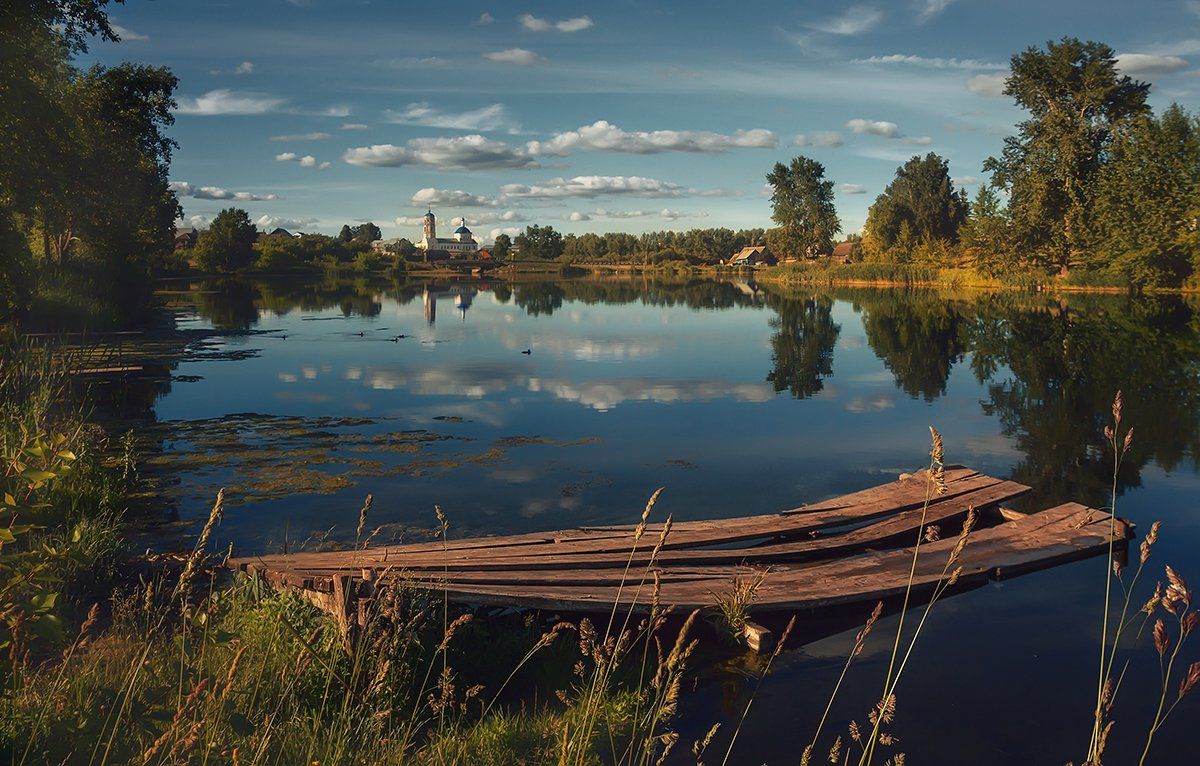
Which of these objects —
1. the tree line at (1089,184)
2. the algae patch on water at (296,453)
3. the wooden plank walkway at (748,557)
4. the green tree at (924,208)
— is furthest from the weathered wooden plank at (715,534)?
the green tree at (924,208)

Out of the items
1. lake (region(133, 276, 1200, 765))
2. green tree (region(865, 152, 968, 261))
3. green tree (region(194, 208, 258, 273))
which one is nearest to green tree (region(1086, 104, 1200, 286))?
lake (region(133, 276, 1200, 765))

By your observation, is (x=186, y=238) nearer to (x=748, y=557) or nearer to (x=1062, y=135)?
(x=1062, y=135)

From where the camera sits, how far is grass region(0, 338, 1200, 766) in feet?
12.3

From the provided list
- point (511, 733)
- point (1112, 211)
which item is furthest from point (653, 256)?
point (511, 733)

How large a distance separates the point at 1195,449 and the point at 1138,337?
20.8m

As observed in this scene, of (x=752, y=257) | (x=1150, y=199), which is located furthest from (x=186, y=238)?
(x=1150, y=199)

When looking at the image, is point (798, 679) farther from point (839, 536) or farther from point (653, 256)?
point (653, 256)

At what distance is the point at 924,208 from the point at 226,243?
9750 cm

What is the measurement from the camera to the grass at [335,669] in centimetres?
376

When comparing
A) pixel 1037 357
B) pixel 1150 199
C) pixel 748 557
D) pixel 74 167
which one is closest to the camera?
pixel 748 557

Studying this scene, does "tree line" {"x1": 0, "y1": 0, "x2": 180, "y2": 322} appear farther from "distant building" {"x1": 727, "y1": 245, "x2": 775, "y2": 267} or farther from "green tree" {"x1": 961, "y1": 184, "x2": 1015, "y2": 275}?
"distant building" {"x1": 727, "y1": 245, "x2": 775, "y2": 267}

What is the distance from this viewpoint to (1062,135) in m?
66.7

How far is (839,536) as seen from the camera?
11844mm

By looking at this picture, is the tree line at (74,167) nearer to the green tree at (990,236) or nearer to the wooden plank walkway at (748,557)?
the wooden plank walkway at (748,557)
